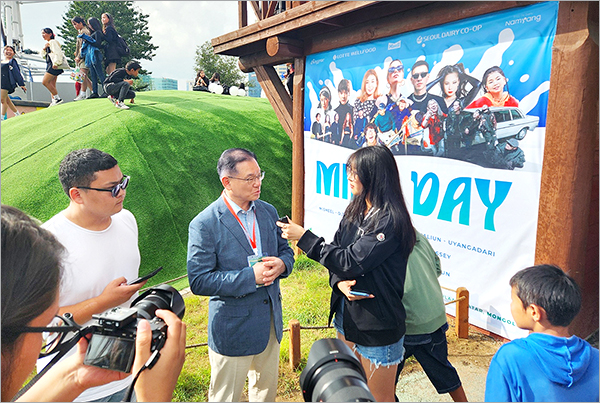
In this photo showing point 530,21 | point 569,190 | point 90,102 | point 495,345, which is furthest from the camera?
point 90,102

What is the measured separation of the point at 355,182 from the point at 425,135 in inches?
85.9

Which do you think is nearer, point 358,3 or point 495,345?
point 495,345

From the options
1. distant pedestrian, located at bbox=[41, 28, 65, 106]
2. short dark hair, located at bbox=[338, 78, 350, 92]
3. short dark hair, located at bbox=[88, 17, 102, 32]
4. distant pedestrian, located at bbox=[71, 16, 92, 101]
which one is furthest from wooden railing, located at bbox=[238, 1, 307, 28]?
distant pedestrian, located at bbox=[41, 28, 65, 106]

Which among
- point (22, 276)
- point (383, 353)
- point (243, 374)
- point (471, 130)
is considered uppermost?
point (471, 130)

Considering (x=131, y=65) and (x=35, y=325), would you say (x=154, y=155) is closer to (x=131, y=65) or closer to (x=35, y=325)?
(x=131, y=65)

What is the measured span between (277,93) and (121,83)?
15.3 ft

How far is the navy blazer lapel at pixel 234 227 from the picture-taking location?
7.62 feet

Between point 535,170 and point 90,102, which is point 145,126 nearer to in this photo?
point 90,102

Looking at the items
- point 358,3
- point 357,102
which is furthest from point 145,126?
point 358,3

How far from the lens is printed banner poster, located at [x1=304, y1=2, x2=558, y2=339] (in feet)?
10.6

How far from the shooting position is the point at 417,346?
241 cm

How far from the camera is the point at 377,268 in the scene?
215 centimetres

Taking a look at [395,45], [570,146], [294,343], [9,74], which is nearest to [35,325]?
[294,343]

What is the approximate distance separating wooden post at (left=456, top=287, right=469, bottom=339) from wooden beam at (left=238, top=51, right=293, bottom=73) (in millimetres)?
4104
